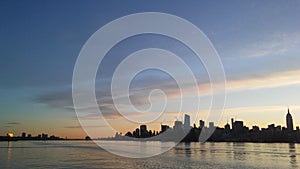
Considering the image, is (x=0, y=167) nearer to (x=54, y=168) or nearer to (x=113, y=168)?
(x=54, y=168)

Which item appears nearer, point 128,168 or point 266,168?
point 128,168

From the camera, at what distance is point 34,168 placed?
173 ft

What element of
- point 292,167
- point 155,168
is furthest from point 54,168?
point 292,167

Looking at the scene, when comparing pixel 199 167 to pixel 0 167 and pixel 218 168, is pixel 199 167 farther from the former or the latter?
pixel 0 167

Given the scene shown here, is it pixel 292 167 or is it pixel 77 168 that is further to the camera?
pixel 292 167

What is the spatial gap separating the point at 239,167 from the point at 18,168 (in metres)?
39.4

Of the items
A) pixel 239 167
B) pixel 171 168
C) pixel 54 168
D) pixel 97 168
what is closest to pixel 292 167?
pixel 239 167

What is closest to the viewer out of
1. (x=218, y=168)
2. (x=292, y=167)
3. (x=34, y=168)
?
(x=34, y=168)

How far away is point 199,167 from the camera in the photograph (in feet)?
188

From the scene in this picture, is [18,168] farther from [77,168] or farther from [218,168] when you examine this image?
[218,168]

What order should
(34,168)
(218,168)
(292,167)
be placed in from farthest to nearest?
1. (292,167)
2. (218,168)
3. (34,168)

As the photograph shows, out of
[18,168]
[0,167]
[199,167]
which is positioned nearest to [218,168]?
[199,167]

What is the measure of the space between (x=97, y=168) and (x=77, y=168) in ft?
11.0

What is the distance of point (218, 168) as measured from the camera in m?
57.1
